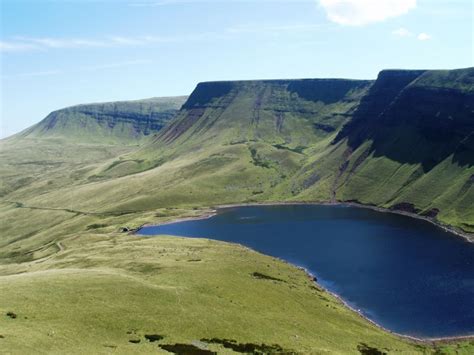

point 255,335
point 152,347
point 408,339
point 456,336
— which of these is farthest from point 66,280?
point 456,336

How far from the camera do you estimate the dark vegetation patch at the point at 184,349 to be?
64.2 meters

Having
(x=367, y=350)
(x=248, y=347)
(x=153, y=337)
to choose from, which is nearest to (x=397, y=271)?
(x=367, y=350)

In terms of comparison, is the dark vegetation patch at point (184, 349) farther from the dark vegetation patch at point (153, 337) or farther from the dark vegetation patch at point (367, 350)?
the dark vegetation patch at point (367, 350)

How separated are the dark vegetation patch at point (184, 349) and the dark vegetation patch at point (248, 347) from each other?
4553 mm

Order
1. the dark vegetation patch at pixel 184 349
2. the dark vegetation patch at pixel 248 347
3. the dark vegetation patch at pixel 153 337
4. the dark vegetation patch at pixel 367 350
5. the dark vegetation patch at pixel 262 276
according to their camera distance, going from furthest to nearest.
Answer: the dark vegetation patch at pixel 262 276, the dark vegetation patch at pixel 367 350, the dark vegetation patch at pixel 248 347, the dark vegetation patch at pixel 153 337, the dark vegetation patch at pixel 184 349

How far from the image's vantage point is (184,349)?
2574 inches

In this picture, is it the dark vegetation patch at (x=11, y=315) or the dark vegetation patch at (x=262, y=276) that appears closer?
the dark vegetation patch at (x=11, y=315)

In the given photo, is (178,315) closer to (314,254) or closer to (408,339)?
(408,339)

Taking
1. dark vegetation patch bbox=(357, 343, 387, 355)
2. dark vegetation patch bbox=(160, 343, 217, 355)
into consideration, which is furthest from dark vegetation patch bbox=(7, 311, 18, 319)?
dark vegetation patch bbox=(357, 343, 387, 355)

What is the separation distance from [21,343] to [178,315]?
29.1m

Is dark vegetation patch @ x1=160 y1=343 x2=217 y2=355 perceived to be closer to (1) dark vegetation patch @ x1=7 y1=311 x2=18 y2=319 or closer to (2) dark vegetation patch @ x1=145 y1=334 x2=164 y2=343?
(2) dark vegetation patch @ x1=145 y1=334 x2=164 y2=343

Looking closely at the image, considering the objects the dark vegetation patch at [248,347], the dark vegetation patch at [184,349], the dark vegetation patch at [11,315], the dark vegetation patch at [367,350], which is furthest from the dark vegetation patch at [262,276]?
the dark vegetation patch at [11,315]

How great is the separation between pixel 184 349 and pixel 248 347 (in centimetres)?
1191

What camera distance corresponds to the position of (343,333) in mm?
88188
